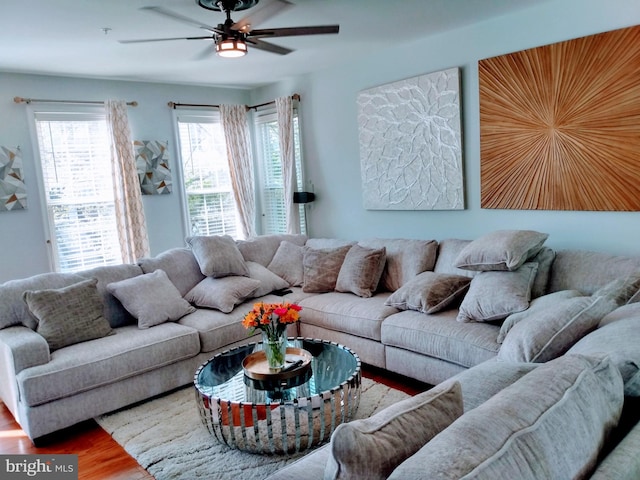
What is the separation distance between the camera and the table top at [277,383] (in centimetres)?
239

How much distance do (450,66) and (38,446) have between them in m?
3.99

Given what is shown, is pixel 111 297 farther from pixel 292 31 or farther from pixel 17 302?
pixel 292 31

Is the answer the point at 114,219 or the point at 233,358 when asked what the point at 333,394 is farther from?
the point at 114,219

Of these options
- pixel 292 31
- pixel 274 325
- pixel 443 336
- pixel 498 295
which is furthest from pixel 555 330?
pixel 292 31

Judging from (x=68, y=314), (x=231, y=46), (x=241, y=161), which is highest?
(x=231, y=46)

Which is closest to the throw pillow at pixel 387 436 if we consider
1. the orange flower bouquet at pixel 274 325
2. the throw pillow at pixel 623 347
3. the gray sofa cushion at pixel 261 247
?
the throw pillow at pixel 623 347

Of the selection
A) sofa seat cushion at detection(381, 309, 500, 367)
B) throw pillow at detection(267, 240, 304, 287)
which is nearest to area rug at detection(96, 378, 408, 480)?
sofa seat cushion at detection(381, 309, 500, 367)

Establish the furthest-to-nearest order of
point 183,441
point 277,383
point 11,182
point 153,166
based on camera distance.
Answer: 1. point 153,166
2. point 11,182
3. point 183,441
4. point 277,383

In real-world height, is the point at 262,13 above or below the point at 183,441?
above

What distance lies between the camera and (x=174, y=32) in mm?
3400

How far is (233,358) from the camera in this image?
2895 mm

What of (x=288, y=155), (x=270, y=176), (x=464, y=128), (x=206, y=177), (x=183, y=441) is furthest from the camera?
(x=270, y=176)

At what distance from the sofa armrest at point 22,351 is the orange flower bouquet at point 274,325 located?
1307mm

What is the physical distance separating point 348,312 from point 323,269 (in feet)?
2.29
